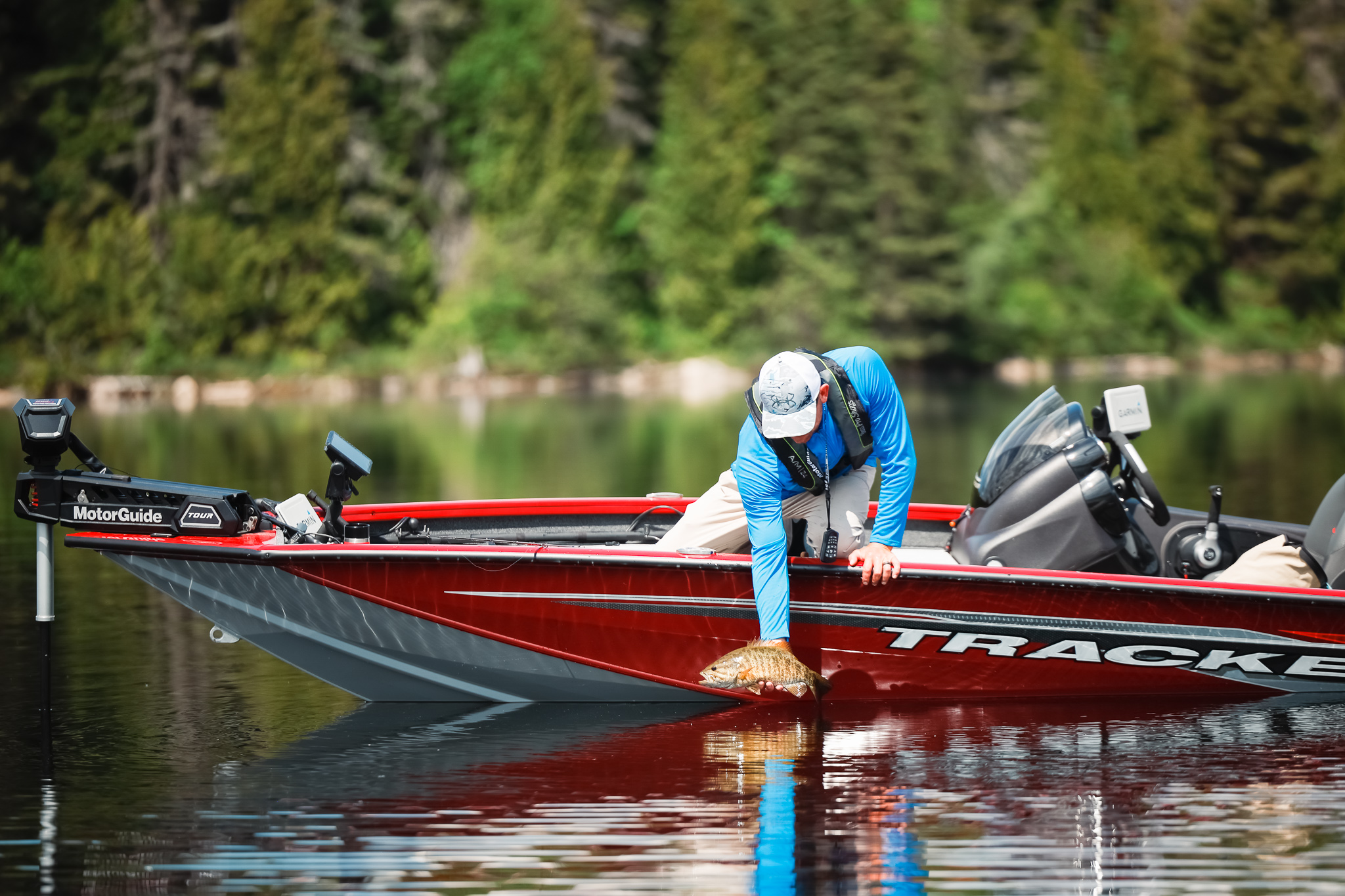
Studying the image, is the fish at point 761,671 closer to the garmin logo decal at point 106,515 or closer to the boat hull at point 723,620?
the boat hull at point 723,620

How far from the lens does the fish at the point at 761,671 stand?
756cm

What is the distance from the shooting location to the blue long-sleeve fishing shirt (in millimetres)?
7527

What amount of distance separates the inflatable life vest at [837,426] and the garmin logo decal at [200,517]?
2.54 m

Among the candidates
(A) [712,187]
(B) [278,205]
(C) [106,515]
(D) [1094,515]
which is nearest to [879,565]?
(D) [1094,515]

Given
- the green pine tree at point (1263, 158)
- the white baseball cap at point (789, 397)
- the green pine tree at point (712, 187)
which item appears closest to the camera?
the white baseball cap at point (789, 397)

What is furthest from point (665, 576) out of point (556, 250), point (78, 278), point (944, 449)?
point (556, 250)

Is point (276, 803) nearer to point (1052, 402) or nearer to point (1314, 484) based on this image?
point (1052, 402)

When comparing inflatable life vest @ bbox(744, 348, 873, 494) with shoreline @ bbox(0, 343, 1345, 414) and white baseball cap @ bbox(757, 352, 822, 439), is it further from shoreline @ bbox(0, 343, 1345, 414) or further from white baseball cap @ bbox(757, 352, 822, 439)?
shoreline @ bbox(0, 343, 1345, 414)

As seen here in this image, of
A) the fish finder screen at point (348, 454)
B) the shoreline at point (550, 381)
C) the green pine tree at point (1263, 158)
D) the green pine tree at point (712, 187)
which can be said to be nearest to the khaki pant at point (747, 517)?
the fish finder screen at point (348, 454)

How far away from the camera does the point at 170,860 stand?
19.5 feet

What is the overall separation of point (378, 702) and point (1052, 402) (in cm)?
375

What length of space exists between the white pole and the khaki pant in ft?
9.24

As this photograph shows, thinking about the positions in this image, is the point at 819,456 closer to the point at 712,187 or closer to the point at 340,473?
the point at 340,473

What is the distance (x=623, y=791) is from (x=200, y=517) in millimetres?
2497
